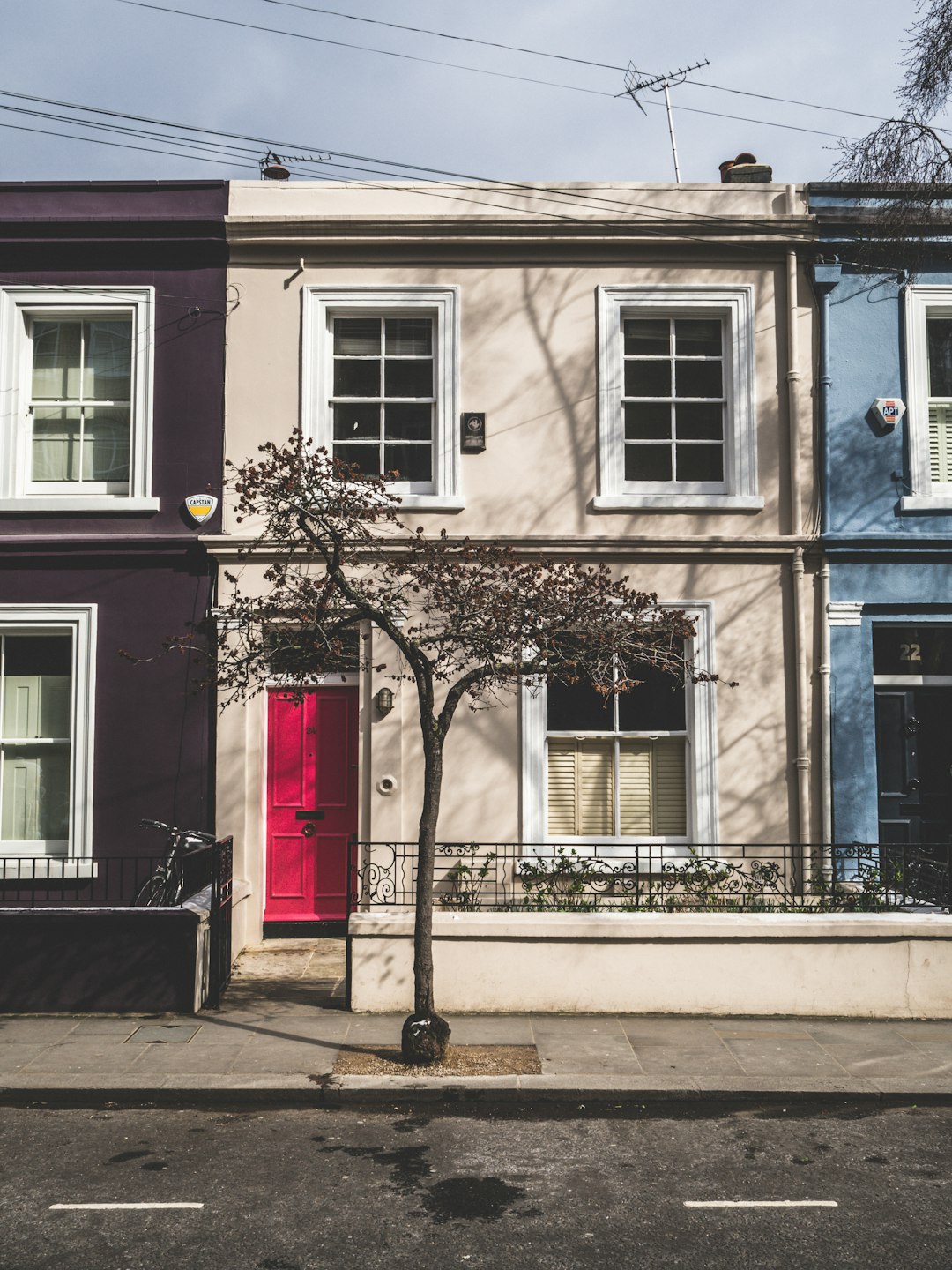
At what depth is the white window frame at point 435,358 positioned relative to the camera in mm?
11133

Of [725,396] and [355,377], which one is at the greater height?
[355,377]

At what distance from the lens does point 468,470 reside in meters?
11.1

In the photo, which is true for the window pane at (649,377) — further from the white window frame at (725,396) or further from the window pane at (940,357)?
the window pane at (940,357)

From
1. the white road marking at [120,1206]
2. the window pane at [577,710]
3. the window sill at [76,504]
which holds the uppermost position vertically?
the window sill at [76,504]

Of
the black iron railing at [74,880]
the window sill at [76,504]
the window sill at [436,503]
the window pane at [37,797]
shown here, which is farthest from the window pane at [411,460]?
the window pane at [37,797]

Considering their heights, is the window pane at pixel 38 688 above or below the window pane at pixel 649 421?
below

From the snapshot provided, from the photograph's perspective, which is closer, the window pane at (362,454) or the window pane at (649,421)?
the window pane at (362,454)

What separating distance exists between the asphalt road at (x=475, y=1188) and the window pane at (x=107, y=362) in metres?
6.97

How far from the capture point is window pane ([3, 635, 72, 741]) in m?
11.2

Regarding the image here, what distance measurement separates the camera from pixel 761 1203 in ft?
19.0

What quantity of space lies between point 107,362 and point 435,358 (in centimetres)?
335

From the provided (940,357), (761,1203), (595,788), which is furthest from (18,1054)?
(940,357)

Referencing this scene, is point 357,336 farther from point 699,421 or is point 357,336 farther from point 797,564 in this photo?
point 797,564

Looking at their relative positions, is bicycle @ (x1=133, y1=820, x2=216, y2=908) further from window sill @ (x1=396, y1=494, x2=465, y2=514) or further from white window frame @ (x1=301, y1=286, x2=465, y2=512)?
white window frame @ (x1=301, y1=286, x2=465, y2=512)
